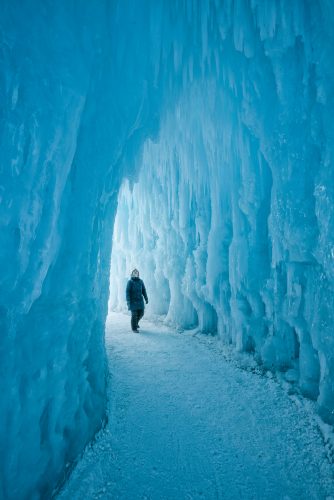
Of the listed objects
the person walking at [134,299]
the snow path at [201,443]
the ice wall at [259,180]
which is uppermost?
the ice wall at [259,180]

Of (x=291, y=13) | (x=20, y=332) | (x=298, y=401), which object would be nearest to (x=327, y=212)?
(x=298, y=401)

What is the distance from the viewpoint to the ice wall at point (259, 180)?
4164mm

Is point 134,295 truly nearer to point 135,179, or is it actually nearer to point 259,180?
point 135,179

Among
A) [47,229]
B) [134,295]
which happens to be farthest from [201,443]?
[134,295]

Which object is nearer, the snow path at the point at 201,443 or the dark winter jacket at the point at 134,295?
the snow path at the point at 201,443

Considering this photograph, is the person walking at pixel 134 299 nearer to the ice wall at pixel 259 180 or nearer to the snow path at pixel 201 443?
the ice wall at pixel 259 180

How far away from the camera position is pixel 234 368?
18.9 feet

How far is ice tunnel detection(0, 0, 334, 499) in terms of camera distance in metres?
2.33

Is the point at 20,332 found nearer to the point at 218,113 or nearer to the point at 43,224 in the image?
the point at 43,224

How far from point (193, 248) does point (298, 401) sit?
6.01m

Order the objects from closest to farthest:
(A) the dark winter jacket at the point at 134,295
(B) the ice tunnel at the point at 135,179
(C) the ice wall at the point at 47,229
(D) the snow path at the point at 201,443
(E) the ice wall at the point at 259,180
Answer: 1. (C) the ice wall at the point at 47,229
2. (B) the ice tunnel at the point at 135,179
3. (D) the snow path at the point at 201,443
4. (E) the ice wall at the point at 259,180
5. (A) the dark winter jacket at the point at 134,295

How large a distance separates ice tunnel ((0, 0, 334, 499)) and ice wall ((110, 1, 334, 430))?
1.2 inches

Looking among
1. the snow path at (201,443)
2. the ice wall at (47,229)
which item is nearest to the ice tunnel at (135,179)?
the ice wall at (47,229)

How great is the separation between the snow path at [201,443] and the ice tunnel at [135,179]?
1.27 ft
